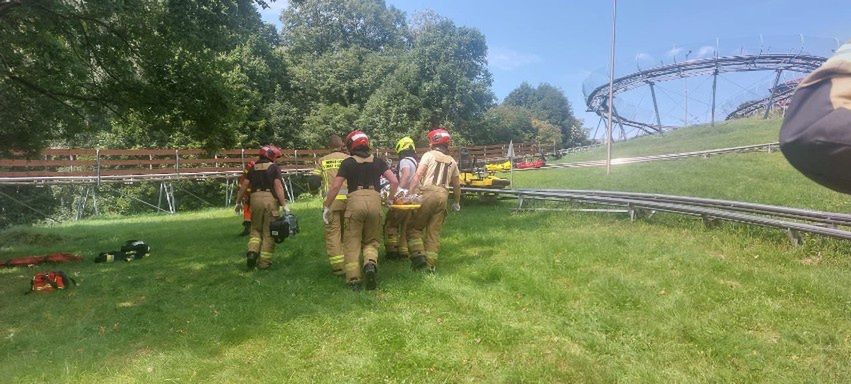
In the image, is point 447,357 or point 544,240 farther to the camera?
point 544,240

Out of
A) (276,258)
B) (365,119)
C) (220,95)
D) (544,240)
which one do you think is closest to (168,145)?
(365,119)

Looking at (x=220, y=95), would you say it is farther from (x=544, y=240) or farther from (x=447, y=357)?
(x=447, y=357)

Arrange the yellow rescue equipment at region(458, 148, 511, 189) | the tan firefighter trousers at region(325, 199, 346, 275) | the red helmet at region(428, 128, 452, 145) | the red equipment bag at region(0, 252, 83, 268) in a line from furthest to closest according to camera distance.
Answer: the yellow rescue equipment at region(458, 148, 511, 189)
the red equipment bag at region(0, 252, 83, 268)
the red helmet at region(428, 128, 452, 145)
the tan firefighter trousers at region(325, 199, 346, 275)

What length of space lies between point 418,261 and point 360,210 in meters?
1.38

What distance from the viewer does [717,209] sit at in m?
9.45

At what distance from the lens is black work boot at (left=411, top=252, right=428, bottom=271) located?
24.3ft

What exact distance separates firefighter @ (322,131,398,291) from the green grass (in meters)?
25.5

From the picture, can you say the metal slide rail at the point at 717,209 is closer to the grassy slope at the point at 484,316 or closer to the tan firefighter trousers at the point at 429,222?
the grassy slope at the point at 484,316

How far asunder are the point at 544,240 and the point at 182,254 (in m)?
7.06

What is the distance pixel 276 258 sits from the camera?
8.98m

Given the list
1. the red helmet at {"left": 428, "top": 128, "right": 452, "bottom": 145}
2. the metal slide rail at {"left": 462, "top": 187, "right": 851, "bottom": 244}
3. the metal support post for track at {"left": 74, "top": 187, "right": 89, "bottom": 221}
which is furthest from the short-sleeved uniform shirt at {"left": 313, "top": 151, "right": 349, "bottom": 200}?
the metal support post for track at {"left": 74, "top": 187, "right": 89, "bottom": 221}

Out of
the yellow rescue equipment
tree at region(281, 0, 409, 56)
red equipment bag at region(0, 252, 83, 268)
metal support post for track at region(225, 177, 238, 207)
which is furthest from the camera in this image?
tree at region(281, 0, 409, 56)

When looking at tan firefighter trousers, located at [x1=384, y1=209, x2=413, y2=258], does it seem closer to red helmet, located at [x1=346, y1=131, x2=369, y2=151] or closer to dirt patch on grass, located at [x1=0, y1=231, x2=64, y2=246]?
red helmet, located at [x1=346, y1=131, x2=369, y2=151]

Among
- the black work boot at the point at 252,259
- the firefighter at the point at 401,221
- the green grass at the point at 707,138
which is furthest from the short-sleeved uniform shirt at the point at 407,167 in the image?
the green grass at the point at 707,138
